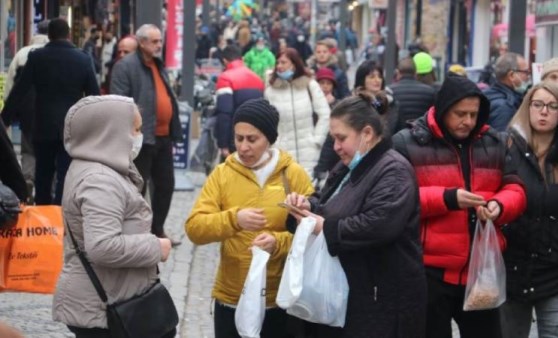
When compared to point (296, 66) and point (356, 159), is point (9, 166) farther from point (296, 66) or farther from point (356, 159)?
point (296, 66)

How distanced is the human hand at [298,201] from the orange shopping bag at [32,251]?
1.37 meters

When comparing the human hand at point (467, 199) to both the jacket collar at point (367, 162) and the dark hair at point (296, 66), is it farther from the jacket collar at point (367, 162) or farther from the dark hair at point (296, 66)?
the dark hair at point (296, 66)

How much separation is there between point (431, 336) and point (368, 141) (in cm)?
117

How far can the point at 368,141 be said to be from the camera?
19.7ft

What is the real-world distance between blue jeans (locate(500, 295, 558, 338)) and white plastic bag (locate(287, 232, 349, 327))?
1473mm

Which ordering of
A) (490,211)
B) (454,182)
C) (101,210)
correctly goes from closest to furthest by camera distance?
(101,210)
(490,211)
(454,182)

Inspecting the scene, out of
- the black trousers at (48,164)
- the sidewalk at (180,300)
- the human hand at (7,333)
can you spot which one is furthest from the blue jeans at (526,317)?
the black trousers at (48,164)

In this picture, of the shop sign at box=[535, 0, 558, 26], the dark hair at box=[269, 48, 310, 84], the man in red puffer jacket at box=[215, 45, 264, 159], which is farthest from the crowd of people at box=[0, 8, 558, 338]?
the shop sign at box=[535, 0, 558, 26]

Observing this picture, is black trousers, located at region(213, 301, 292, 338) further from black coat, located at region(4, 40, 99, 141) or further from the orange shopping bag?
black coat, located at region(4, 40, 99, 141)

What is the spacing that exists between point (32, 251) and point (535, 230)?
2495mm

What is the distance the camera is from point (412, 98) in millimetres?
11898

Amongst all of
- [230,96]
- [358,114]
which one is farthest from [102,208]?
[230,96]

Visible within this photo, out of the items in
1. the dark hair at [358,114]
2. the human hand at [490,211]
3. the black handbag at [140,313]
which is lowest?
the black handbag at [140,313]

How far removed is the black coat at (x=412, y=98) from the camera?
465 inches
